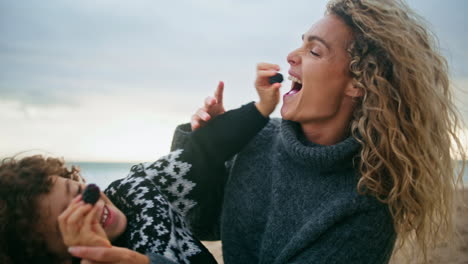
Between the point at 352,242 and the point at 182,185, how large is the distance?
0.91m

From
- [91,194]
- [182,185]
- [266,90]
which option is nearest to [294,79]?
[266,90]

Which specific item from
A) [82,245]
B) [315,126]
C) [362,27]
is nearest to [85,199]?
[82,245]

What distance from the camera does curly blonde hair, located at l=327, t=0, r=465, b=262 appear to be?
73.5 inches

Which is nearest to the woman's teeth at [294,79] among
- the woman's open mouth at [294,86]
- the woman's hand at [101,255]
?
the woman's open mouth at [294,86]

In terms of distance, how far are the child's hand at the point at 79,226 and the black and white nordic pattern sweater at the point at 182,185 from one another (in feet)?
1.09

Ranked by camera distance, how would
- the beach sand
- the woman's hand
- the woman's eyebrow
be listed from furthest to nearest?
the beach sand → the woman's eyebrow → the woman's hand

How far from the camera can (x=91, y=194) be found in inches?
59.8

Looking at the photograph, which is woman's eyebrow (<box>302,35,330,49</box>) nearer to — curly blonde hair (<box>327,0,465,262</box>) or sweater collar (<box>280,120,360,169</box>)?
curly blonde hair (<box>327,0,465,262</box>)

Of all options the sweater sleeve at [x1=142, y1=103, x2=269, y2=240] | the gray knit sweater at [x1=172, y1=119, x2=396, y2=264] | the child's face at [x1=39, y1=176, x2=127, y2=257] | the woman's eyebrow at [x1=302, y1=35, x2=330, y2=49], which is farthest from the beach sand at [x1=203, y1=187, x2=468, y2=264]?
the woman's eyebrow at [x1=302, y1=35, x2=330, y2=49]

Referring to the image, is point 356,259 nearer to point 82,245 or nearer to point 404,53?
point 404,53

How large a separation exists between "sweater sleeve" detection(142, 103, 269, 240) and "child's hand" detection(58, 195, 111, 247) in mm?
551

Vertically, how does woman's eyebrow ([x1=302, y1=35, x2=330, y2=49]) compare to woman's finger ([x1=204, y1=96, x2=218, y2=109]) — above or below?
above

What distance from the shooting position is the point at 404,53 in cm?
192

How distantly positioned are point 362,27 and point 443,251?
4.78 meters
